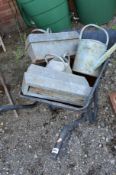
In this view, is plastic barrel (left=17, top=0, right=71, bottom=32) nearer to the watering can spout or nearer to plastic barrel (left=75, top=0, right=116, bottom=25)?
plastic barrel (left=75, top=0, right=116, bottom=25)

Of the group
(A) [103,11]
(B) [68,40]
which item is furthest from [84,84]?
(A) [103,11]

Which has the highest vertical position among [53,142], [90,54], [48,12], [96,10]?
[90,54]

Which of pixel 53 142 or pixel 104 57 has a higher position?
pixel 104 57

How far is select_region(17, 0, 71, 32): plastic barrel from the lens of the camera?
→ 3.64 meters

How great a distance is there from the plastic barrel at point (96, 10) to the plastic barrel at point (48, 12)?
8.7 inches

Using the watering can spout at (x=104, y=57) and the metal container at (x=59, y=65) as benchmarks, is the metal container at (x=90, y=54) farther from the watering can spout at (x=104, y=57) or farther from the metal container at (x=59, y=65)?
the metal container at (x=59, y=65)

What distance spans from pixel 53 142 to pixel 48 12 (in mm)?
1667

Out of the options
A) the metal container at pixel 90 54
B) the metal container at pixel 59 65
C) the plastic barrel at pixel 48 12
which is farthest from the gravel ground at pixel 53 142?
the plastic barrel at pixel 48 12

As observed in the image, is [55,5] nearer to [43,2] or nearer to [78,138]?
[43,2]

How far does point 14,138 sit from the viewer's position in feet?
10.2

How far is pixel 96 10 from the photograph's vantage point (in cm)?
402

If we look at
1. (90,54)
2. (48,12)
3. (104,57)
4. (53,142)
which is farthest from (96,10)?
(53,142)

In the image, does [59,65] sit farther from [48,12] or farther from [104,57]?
[48,12]

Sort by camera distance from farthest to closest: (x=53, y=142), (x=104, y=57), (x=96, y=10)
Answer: (x=96, y=10)
(x=53, y=142)
(x=104, y=57)
